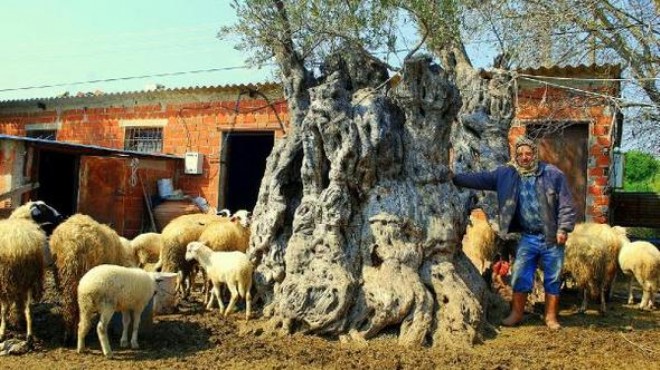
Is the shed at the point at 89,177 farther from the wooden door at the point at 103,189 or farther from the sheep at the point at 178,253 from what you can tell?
the sheep at the point at 178,253

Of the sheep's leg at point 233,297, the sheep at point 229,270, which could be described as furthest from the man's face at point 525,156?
the sheep's leg at point 233,297

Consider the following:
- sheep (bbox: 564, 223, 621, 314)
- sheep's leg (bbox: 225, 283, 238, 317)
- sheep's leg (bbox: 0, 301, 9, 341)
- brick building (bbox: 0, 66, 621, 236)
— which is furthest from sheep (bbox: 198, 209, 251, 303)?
brick building (bbox: 0, 66, 621, 236)

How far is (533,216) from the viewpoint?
22.3 ft

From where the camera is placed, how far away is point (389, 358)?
18.0 feet

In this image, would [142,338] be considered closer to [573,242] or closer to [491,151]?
[491,151]

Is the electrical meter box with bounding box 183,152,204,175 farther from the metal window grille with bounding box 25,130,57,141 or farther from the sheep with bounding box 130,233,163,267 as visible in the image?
the sheep with bounding box 130,233,163,267

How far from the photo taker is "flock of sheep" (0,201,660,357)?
5754 millimetres

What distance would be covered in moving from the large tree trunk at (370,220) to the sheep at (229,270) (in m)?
0.21

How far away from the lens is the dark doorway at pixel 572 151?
11805 mm

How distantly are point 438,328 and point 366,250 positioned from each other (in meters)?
1.15

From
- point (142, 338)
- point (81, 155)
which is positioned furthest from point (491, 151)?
point (81, 155)

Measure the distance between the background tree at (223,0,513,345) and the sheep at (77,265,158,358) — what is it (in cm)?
143

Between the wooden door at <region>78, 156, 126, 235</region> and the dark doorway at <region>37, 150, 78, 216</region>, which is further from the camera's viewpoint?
the dark doorway at <region>37, 150, 78, 216</region>

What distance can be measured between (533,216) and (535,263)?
1.80 feet
